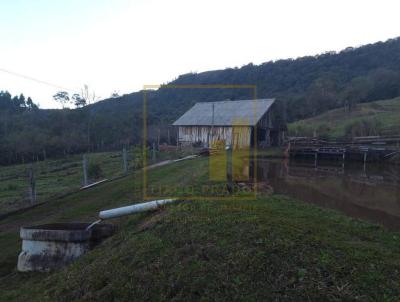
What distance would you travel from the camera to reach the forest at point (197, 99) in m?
42.1

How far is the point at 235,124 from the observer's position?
3133 centimetres

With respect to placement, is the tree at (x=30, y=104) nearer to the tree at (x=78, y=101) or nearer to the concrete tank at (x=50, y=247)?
the tree at (x=78, y=101)

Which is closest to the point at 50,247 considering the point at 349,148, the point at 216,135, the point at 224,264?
the point at 224,264

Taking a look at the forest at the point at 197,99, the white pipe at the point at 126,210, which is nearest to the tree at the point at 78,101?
the forest at the point at 197,99

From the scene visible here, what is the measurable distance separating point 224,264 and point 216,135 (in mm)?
28469

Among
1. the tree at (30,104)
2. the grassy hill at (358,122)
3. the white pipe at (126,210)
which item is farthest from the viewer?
the tree at (30,104)

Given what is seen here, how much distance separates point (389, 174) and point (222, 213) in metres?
17.4

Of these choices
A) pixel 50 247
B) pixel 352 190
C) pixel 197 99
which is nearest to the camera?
pixel 50 247

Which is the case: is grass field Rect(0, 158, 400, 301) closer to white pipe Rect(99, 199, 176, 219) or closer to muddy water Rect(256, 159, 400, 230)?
white pipe Rect(99, 199, 176, 219)

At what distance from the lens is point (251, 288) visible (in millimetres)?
4141

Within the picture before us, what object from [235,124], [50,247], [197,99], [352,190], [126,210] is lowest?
[352,190]

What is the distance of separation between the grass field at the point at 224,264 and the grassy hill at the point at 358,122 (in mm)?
29271

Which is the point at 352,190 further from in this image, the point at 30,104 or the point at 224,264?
the point at 30,104

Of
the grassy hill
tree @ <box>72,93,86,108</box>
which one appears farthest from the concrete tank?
tree @ <box>72,93,86,108</box>
